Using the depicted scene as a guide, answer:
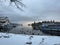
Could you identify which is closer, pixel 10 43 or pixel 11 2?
pixel 11 2

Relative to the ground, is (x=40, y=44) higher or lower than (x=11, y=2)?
lower

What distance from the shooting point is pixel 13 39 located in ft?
43.0

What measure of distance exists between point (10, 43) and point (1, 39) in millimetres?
843

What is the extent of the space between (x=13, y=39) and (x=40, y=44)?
2.36 meters

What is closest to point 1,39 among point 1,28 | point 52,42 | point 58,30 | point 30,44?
point 30,44

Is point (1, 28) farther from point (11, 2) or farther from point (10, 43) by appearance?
point (11, 2)

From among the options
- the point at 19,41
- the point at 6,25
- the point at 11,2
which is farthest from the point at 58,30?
the point at 11,2

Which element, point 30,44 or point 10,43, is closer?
point 30,44

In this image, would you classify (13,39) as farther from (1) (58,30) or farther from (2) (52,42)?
(1) (58,30)

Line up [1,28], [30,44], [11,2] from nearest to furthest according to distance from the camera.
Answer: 1. [11,2]
2. [30,44]
3. [1,28]

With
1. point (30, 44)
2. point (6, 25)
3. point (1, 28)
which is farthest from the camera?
point (6, 25)

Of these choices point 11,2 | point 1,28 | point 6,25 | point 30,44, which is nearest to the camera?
point 11,2

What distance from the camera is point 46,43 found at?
12.0 metres

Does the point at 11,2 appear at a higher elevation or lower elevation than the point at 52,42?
higher
